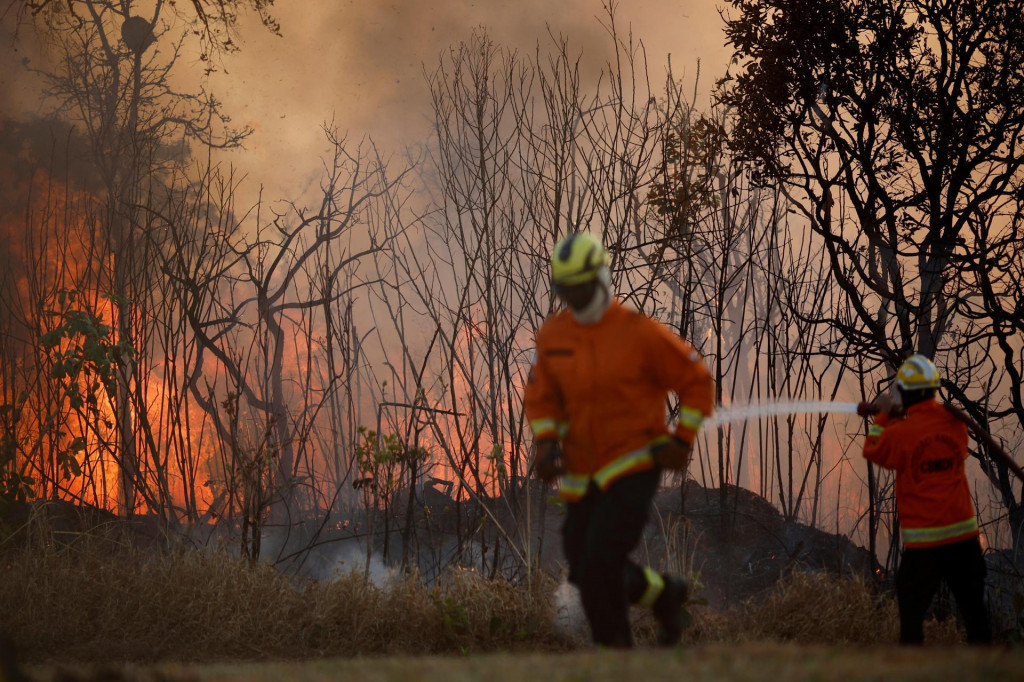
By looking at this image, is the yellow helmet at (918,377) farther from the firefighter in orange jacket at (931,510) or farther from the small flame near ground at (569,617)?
the small flame near ground at (569,617)

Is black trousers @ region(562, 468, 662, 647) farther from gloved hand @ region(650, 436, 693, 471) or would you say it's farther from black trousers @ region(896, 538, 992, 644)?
black trousers @ region(896, 538, 992, 644)

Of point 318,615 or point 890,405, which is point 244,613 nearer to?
point 318,615

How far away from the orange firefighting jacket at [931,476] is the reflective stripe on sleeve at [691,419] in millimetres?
1808

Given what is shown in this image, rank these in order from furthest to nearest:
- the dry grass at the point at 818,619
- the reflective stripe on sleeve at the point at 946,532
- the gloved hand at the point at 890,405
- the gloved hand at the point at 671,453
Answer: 1. the dry grass at the point at 818,619
2. the gloved hand at the point at 890,405
3. the reflective stripe on sleeve at the point at 946,532
4. the gloved hand at the point at 671,453

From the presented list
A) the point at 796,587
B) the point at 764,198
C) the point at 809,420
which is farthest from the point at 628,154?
the point at 796,587

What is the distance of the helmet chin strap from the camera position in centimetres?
342

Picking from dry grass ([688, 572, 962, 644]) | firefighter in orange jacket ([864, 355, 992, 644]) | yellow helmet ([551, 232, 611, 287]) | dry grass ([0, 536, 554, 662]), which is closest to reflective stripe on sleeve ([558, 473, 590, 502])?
yellow helmet ([551, 232, 611, 287])

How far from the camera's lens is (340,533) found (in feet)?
32.0

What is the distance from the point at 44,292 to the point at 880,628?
25.0ft

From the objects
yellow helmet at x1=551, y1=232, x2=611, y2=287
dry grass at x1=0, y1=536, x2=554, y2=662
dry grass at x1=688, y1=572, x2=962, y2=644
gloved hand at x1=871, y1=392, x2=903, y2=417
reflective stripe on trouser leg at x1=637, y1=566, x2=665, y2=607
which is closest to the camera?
yellow helmet at x1=551, y1=232, x2=611, y2=287

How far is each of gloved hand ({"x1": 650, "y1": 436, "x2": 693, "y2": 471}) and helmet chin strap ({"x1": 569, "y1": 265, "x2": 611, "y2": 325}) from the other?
52cm

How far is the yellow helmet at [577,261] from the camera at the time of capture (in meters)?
3.37

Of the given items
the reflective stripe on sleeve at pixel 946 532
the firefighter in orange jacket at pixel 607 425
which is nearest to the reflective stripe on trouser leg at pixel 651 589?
the firefighter in orange jacket at pixel 607 425

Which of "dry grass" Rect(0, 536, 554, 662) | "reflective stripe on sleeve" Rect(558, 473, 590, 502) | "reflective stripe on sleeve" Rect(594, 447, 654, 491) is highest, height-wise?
"reflective stripe on sleeve" Rect(594, 447, 654, 491)
